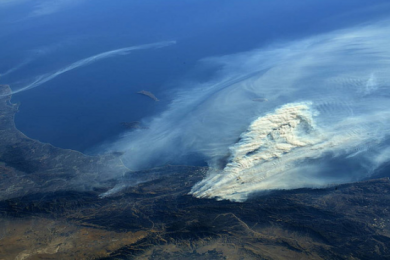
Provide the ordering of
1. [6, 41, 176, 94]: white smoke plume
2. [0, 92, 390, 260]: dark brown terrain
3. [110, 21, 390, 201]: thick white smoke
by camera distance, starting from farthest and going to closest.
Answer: [6, 41, 176, 94]: white smoke plume
[110, 21, 390, 201]: thick white smoke
[0, 92, 390, 260]: dark brown terrain

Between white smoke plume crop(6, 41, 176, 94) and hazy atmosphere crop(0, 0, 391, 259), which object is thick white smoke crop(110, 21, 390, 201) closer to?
hazy atmosphere crop(0, 0, 391, 259)

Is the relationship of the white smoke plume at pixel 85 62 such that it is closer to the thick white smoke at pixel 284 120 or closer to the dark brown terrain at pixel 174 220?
the thick white smoke at pixel 284 120

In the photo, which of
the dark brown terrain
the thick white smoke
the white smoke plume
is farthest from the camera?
the white smoke plume

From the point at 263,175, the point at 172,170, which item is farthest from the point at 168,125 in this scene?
the point at 263,175

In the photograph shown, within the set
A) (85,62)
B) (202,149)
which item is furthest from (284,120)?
(85,62)

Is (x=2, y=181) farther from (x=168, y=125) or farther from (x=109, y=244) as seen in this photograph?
(x=168, y=125)

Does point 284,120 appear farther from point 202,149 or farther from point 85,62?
point 85,62

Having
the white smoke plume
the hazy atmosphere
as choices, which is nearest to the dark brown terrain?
the hazy atmosphere
